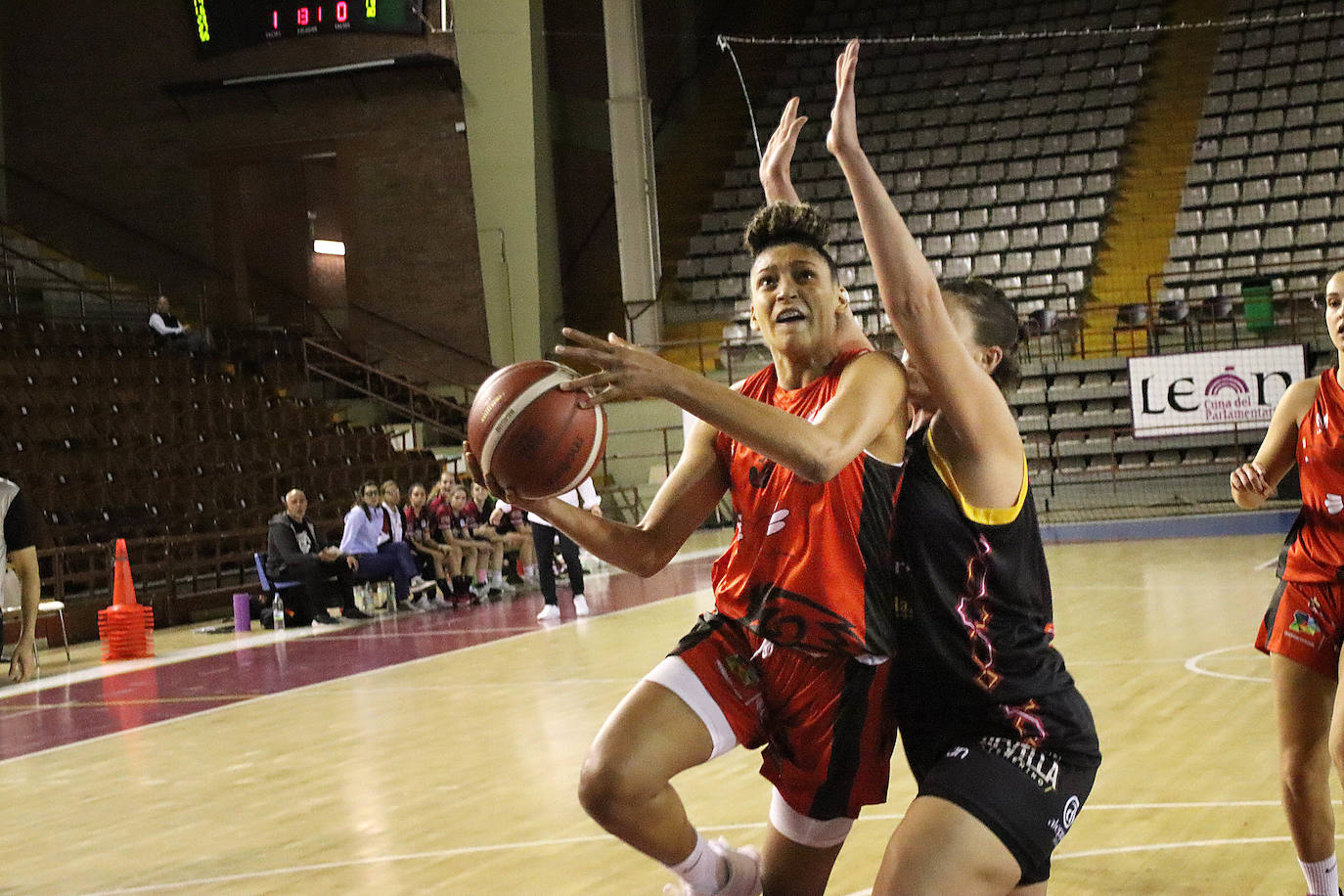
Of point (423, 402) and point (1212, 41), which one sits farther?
point (1212, 41)

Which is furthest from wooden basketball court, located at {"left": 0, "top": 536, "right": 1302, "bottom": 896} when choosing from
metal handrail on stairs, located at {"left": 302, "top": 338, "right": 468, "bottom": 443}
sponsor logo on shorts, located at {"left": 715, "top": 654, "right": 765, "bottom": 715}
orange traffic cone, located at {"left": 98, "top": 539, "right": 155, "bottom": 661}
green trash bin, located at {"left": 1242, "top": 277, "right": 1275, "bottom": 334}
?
metal handrail on stairs, located at {"left": 302, "top": 338, "right": 468, "bottom": 443}

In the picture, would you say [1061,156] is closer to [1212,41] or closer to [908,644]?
[1212,41]

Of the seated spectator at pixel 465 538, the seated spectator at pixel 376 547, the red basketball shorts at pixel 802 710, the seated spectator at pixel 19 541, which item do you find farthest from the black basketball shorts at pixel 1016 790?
the seated spectator at pixel 465 538

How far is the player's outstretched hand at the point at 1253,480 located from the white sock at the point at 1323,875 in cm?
86

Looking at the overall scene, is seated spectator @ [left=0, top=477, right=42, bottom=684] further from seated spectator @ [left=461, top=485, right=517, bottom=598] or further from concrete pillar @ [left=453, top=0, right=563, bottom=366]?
concrete pillar @ [left=453, top=0, right=563, bottom=366]

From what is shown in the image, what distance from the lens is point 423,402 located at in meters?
19.6

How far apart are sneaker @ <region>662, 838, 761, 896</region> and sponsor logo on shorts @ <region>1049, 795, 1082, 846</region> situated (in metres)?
0.83

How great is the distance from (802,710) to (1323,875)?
1.40 metres

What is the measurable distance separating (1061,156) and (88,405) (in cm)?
1342

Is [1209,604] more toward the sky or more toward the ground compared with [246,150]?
more toward the ground

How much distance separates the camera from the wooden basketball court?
4379 millimetres

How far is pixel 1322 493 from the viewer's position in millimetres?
3521

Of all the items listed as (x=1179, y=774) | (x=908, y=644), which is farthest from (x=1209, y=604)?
(x=908, y=644)

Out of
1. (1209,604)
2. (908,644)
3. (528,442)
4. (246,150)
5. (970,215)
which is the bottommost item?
(1209,604)
